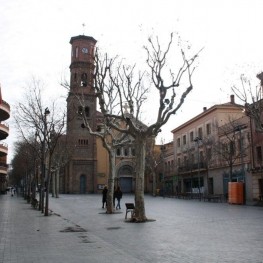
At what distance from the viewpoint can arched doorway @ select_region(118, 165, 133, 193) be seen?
73.6 meters

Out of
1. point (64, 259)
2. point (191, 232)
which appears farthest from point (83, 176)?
point (64, 259)

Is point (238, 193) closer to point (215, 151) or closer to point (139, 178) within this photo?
point (215, 151)

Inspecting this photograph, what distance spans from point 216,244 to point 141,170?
8.57m

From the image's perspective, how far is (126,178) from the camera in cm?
7400

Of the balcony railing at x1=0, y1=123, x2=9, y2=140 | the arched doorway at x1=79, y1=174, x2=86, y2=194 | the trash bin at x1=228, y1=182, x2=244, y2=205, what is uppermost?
the balcony railing at x1=0, y1=123, x2=9, y2=140

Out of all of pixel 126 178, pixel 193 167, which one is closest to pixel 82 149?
pixel 126 178

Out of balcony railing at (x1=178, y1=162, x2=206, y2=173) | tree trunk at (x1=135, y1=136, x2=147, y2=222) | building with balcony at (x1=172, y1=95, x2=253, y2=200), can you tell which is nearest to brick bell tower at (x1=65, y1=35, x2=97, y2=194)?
building with balcony at (x1=172, y1=95, x2=253, y2=200)

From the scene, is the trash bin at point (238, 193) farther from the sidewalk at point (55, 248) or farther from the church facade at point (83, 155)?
the church facade at point (83, 155)

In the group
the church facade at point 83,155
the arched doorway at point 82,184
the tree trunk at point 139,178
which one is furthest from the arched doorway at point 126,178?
the tree trunk at point 139,178

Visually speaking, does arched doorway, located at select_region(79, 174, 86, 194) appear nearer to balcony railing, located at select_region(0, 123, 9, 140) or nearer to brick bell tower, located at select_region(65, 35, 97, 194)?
brick bell tower, located at select_region(65, 35, 97, 194)

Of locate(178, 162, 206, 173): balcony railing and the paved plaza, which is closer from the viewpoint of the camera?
the paved plaza

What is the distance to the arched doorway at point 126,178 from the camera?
73.6 meters

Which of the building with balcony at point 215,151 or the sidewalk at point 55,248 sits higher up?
the building with balcony at point 215,151

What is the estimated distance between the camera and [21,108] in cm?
2736
